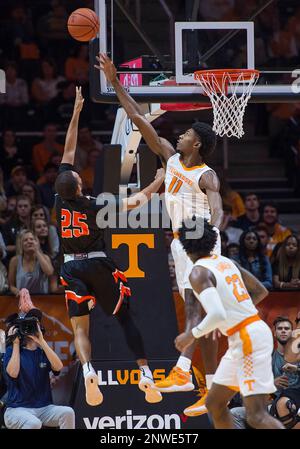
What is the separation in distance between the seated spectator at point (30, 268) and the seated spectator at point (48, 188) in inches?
65.4

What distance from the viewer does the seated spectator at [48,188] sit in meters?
15.1

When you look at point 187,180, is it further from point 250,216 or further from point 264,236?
point 250,216

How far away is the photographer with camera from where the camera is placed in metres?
10.9

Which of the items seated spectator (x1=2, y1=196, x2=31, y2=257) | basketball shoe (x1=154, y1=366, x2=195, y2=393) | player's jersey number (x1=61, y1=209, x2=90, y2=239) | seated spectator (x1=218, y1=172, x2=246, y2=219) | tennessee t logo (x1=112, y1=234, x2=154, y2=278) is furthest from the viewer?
seated spectator (x1=218, y1=172, x2=246, y2=219)

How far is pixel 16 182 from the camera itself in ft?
50.1

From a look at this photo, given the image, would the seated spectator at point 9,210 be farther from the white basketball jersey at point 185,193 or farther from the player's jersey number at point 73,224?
the white basketball jersey at point 185,193

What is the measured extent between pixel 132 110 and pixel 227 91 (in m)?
1.13

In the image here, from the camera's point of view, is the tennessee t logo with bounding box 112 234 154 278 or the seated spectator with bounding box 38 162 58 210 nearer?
the tennessee t logo with bounding box 112 234 154 278

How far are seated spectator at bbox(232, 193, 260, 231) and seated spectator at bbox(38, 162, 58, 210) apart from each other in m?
2.61

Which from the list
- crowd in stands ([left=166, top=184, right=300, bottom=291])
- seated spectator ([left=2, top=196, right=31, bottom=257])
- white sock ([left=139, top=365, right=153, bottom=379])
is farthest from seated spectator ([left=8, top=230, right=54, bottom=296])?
white sock ([left=139, top=365, right=153, bottom=379])

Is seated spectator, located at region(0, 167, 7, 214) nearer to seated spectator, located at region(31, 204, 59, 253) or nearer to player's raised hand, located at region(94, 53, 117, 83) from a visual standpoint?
seated spectator, located at region(31, 204, 59, 253)

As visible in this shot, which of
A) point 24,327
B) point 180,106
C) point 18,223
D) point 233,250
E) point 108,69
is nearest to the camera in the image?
point 108,69

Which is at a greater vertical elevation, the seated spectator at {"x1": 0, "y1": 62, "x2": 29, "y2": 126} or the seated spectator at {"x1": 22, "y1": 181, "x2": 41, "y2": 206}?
the seated spectator at {"x1": 0, "y1": 62, "x2": 29, "y2": 126}

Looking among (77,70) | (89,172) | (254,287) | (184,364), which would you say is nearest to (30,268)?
(89,172)
